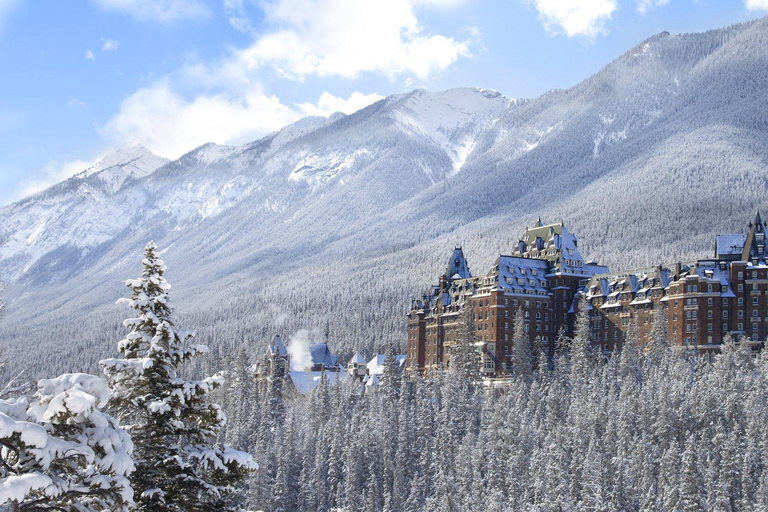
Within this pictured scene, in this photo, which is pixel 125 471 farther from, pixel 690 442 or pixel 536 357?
pixel 536 357

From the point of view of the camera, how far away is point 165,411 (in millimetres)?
18734

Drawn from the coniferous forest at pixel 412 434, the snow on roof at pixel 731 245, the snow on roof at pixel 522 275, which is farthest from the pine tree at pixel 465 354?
the snow on roof at pixel 731 245

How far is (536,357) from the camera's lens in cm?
12494

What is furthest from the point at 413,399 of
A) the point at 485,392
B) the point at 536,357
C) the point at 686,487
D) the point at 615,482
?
the point at 686,487

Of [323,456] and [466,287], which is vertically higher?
[466,287]

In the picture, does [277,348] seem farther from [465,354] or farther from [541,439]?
[541,439]

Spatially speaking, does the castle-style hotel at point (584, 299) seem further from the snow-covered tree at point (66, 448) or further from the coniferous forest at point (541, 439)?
the snow-covered tree at point (66, 448)

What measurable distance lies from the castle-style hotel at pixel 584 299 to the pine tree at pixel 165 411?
99.0 m

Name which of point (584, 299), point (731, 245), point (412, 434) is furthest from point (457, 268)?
point (731, 245)

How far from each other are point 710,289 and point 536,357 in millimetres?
26895

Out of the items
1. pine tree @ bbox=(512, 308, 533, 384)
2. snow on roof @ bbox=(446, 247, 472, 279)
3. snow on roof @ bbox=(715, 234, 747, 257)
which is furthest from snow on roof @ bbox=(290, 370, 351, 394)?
snow on roof @ bbox=(715, 234, 747, 257)

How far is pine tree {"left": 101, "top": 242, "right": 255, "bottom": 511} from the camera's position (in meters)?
18.8

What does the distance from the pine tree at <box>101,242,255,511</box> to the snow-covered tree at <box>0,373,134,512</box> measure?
4.49 meters

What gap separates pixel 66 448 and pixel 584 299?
113 meters
